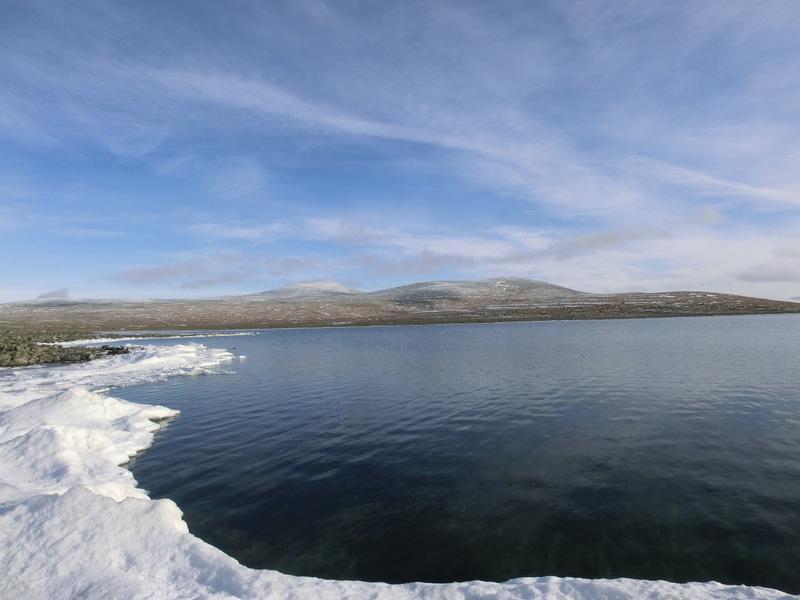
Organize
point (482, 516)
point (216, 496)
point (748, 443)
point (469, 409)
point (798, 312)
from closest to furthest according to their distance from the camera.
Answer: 1. point (482, 516)
2. point (216, 496)
3. point (748, 443)
4. point (469, 409)
5. point (798, 312)

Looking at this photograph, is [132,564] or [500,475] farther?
[500,475]

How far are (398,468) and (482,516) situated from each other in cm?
523

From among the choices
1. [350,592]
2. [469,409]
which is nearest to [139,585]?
[350,592]

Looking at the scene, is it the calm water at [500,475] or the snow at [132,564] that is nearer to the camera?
the snow at [132,564]

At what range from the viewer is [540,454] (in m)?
18.7

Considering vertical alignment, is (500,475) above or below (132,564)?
below

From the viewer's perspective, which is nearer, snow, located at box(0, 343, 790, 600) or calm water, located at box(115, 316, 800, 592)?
snow, located at box(0, 343, 790, 600)

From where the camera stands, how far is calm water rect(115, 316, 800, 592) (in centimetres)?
1130

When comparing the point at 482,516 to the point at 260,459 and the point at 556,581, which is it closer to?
the point at 556,581

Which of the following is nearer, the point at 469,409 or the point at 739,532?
the point at 739,532

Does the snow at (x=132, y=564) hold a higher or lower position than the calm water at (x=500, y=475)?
higher

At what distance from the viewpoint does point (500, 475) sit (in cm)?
1670

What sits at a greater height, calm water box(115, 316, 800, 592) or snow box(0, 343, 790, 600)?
snow box(0, 343, 790, 600)

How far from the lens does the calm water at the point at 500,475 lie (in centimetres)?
1130
